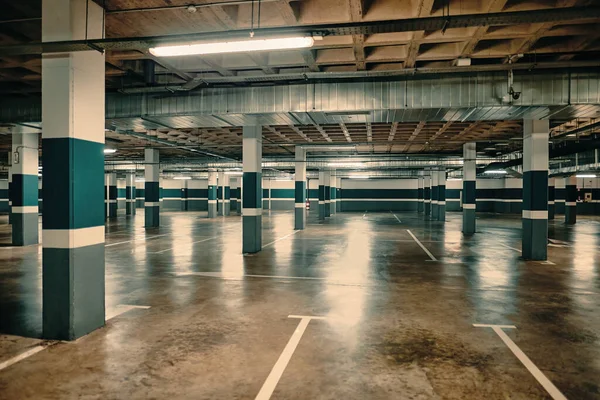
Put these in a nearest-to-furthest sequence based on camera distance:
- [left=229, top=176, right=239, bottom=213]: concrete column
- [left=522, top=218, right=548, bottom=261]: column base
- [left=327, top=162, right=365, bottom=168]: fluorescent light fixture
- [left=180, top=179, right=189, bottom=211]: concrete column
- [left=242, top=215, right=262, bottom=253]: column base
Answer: [left=522, top=218, right=548, bottom=261]: column base → [left=242, top=215, right=262, bottom=253]: column base → [left=327, top=162, right=365, bottom=168]: fluorescent light fixture → [left=229, top=176, right=239, bottom=213]: concrete column → [left=180, top=179, right=189, bottom=211]: concrete column

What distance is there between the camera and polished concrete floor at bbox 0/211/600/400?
3.93m

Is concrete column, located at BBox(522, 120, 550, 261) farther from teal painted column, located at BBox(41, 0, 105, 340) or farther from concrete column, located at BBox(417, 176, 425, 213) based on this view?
concrete column, located at BBox(417, 176, 425, 213)

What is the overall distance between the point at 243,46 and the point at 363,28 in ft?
4.93

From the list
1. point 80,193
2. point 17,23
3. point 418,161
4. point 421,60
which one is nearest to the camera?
point 80,193

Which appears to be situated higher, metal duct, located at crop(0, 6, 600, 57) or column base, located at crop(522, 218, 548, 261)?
metal duct, located at crop(0, 6, 600, 57)

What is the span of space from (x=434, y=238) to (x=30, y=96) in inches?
612

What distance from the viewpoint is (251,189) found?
41.1 ft

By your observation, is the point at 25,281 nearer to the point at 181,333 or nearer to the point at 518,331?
the point at 181,333

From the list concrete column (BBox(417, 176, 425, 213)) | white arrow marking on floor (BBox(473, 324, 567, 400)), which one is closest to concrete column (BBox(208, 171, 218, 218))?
concrete column (BBox(417, 176, 425, 213))

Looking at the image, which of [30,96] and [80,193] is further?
[30,96]

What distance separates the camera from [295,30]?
182 inches

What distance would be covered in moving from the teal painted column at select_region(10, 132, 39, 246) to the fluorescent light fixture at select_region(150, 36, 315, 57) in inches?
485

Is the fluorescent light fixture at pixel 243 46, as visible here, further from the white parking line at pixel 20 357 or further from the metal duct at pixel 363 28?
the white parking line at pixel 20 357

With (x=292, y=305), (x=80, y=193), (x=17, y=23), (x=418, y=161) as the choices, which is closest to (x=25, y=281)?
(x=80, y=193)
